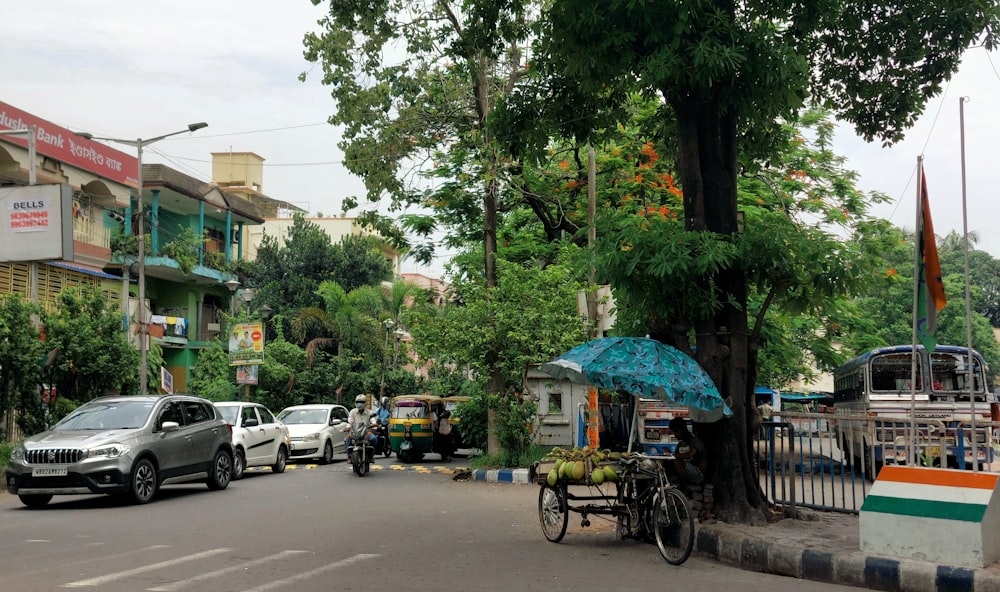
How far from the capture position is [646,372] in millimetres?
10117

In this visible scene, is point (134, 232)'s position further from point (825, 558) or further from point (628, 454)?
point (825, 558)

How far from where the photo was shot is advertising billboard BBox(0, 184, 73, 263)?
18.8 metres

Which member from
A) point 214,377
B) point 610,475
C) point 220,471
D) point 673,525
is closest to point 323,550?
point 610,475

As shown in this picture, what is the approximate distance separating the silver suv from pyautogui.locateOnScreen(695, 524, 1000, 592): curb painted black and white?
9.04 metres

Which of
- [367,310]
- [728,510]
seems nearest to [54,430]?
[728,510]

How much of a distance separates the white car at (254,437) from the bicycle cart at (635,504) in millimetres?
11165

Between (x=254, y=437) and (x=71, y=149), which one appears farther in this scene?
(x=71, y=149)

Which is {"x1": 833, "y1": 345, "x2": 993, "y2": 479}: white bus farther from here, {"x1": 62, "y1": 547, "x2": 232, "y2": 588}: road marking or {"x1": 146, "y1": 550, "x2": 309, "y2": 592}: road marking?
{"x1": 62, "y1": 547, "x2": 232, "y2": 588}: road marking

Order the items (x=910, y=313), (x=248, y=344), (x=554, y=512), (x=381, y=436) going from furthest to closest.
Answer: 1. (x=910, y=313)
2. (x=248, y=344)
3. (x=381, y=436)
4. (x=554, y=512)

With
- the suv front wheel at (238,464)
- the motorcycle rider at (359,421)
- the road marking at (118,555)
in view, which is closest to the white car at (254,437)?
the suv front wheel at (238,464)

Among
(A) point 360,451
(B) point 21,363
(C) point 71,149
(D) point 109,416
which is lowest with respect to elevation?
(A) point 360,451

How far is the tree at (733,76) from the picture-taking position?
1021 cm

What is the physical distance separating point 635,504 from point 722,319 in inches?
99.4

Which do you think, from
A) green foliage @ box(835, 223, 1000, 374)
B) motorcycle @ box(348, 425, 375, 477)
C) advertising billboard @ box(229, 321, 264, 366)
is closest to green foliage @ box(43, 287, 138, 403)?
motorcycle @ box(348, 425, 375, 477)
